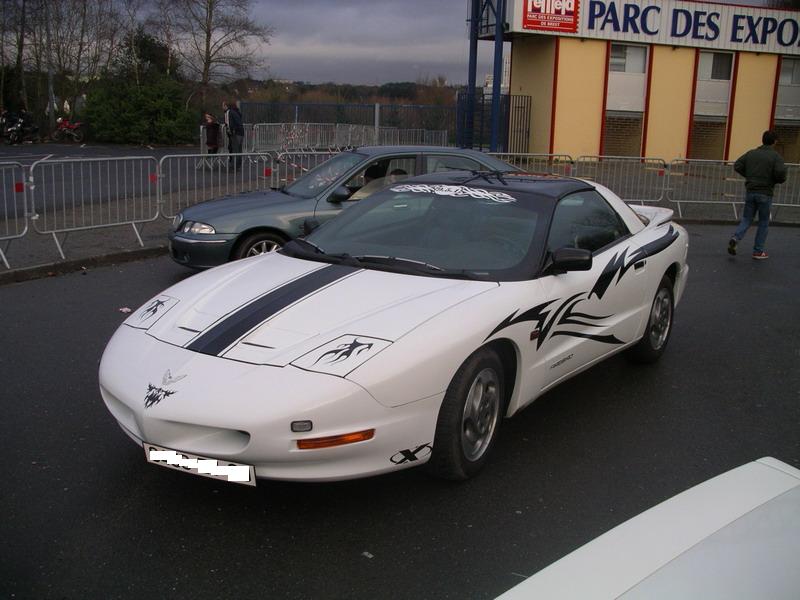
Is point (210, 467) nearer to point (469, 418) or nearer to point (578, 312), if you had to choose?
point (469, 418)

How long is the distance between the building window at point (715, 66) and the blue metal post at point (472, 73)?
7.69m

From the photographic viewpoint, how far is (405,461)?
373 centimetres

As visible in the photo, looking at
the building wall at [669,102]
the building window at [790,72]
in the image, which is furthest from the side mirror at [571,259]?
the building window at [790,72]

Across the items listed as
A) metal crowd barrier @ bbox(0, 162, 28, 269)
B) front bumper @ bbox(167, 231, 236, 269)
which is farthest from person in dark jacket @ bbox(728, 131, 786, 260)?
metal crowd barrier @ bbox(0, 162, 28, 269)

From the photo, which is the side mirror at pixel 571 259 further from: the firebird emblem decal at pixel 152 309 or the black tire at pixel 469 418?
the firebird emblem decal at pixel 152 309

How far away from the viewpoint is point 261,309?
13.7 feet

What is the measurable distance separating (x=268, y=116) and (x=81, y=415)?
27502 mm

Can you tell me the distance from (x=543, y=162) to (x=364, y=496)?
14.5m

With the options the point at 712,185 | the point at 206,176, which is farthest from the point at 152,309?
the point at 712,185

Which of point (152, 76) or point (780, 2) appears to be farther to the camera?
point (152, 76)

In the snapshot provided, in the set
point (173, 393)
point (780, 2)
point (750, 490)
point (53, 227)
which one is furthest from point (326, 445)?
point (780, 2)

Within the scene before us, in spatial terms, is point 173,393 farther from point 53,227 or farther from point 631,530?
point 53,227

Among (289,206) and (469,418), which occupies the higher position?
(289,206)

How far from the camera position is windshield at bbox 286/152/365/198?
9.14 metres
